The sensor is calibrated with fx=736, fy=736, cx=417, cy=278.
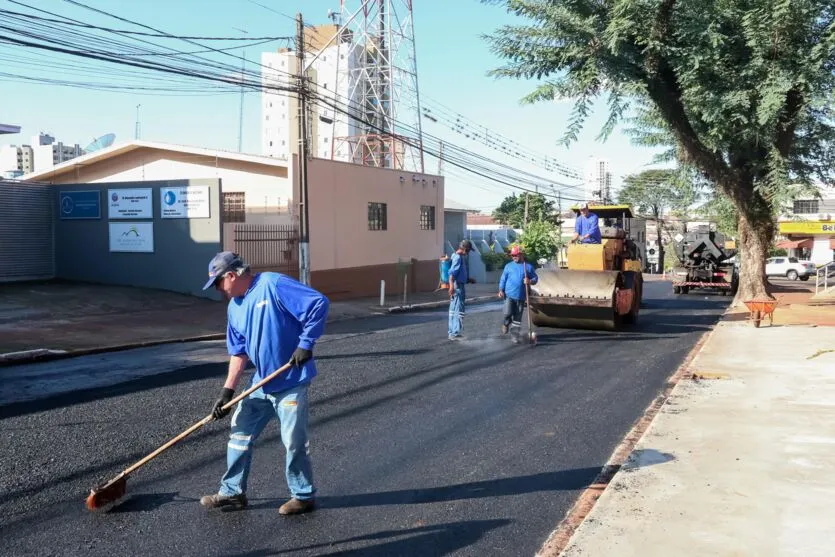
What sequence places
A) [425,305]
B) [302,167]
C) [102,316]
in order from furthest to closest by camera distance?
[425,305] → [302,167] → [102,316]

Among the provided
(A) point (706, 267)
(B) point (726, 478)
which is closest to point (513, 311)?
(B) point (726, 478)

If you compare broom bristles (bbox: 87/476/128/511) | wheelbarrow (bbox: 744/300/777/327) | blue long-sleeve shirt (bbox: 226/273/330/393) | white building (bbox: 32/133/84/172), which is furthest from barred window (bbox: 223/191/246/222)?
white building (bbox: 32/133/84/172)

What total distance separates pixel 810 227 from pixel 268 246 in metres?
38.2

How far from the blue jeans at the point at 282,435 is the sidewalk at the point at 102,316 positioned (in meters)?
7.90

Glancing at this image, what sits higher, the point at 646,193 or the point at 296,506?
the point at 646,193

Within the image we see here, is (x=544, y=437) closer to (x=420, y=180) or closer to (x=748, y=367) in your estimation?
(x=748, y=367)

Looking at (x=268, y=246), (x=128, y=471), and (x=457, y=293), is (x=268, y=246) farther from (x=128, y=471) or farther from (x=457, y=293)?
(x=128, y=471)

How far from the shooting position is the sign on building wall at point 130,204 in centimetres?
2091

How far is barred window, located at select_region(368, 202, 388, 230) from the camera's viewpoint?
2675 centimetres

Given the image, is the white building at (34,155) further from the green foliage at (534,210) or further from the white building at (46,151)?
the green foliage at (534,210)

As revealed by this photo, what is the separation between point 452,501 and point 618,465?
61.0 inches

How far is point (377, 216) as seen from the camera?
2728 cm

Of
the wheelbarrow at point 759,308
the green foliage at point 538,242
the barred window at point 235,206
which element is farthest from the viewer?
the green foliage at point 538,242

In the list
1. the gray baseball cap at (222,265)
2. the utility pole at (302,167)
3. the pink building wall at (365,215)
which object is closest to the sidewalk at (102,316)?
the utility pole at (302,167)
